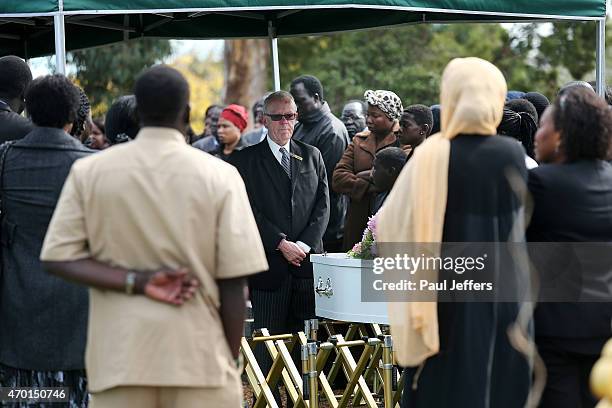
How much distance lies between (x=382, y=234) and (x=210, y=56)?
46.4m

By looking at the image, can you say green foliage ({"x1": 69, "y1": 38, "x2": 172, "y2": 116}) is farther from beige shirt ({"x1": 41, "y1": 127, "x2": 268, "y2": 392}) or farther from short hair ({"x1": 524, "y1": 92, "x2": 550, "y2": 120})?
beige shirt ({"x1": 41, "y1": 127, "x2": 268, "y2": 392})

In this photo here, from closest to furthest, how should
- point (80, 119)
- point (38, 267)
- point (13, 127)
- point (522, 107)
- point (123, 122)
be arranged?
1. point (38, 267)
2. point (80, 119)
3. point (13, 127)
4. point (123, 122)
5. point (522, 107)

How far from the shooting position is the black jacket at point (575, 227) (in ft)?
17.1

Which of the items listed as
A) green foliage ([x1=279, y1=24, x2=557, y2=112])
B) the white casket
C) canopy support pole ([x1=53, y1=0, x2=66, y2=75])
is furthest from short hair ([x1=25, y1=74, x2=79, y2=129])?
green foliage ([x1=279, y1=24, x2=557, y2=112])

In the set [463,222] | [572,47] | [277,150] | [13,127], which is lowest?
[463,222]

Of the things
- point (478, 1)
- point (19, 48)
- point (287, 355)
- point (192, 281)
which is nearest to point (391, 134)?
point (478, 1)

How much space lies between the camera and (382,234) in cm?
529

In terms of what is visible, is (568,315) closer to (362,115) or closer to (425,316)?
(425,316)

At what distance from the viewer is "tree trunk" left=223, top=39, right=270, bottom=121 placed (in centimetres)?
2770

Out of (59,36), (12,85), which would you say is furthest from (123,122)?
(59,36)

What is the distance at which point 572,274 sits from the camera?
5.27 metres

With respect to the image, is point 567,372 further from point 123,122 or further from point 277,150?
point 277,150

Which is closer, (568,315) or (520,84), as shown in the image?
(568,315)

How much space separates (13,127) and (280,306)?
266cm
